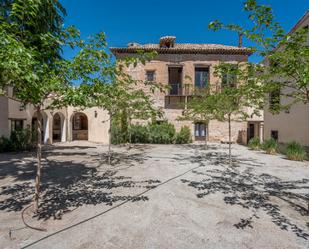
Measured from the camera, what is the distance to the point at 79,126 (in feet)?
70.0

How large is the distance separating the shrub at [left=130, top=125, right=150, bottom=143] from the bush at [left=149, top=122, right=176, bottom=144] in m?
0.40

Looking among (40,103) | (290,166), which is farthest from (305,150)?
(40,103)

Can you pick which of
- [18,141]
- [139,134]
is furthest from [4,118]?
[139,134]

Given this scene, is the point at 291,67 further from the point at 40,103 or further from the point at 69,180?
→ the point at 69,180

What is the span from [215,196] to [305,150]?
364 inches

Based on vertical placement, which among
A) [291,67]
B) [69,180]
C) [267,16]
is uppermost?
[267,16]

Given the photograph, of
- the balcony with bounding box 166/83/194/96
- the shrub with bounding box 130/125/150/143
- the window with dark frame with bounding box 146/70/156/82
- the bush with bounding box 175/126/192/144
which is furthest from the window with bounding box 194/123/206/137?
the window with dark frame with bounding box 146/70/156/82

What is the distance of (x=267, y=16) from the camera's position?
11.8ft

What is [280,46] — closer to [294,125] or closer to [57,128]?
[294,125]

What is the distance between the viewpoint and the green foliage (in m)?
11.7

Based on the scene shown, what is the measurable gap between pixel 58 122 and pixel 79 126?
A: 2.40 meters

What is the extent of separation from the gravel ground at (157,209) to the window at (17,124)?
6682mm

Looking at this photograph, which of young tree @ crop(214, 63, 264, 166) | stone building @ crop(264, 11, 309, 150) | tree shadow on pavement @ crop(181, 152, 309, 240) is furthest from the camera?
stone building @ crop(264, 11, 309, 150)

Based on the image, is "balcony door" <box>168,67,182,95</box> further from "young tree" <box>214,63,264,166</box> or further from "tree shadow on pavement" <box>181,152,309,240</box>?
"tree shadow on pavement" <box>181,152,309,240</box>
